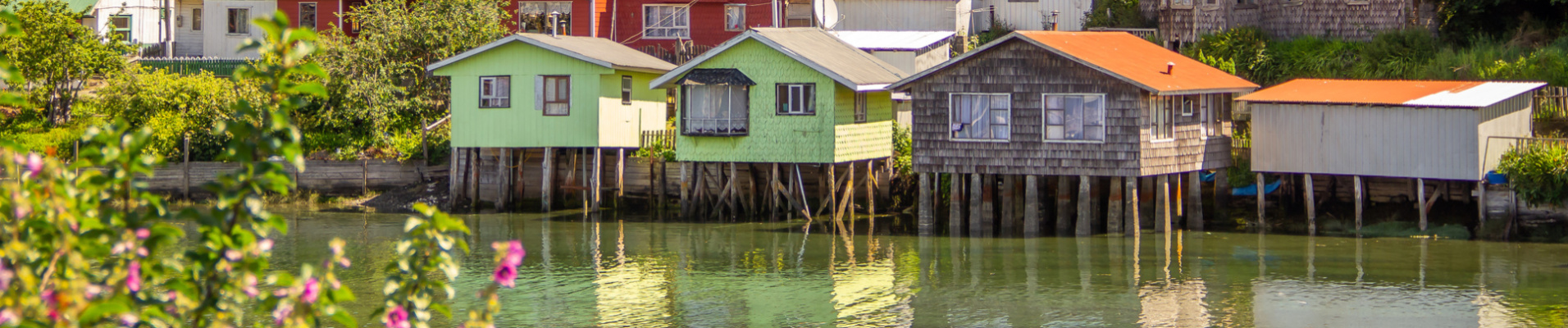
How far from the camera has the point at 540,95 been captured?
122 ft

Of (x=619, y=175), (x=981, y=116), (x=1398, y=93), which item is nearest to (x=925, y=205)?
(x=981, y=116)

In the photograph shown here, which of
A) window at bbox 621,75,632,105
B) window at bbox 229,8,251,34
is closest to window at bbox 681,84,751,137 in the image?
window at bbox 621,75,632,105

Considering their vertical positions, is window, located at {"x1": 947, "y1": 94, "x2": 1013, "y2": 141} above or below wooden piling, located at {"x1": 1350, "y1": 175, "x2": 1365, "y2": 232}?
above

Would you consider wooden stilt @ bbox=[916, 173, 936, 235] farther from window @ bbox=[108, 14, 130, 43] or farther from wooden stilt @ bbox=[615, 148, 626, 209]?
window @ bbox=[108, 14, 130, 43]

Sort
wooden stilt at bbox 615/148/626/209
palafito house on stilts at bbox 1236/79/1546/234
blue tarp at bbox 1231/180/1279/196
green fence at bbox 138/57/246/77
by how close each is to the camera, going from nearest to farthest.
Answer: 1. palafito house on stilts at bbox 1236/79/1546/234
2. blue tarp at bbox 1231/180/1279/196
3. wooden stilt at bbox 615/148/626/209
4. green fence at bbox 138/57/246/77

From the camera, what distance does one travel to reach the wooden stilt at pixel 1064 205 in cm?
3133

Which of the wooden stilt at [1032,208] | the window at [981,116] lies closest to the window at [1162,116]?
the wooden stilt at [1032,208]

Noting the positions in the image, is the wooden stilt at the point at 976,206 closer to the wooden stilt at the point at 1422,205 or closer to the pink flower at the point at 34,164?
the wooden stilt at the point at 1422,205

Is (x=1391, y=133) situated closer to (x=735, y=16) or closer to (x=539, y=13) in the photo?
(x=735, y=16)

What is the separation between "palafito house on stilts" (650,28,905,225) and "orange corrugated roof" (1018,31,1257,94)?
13.4ft

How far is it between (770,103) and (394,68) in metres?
11.9

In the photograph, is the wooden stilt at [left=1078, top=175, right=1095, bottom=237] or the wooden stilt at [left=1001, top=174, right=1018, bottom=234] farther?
the wooden stilt at [left=1001, top=174, right=1018, bottom=234]

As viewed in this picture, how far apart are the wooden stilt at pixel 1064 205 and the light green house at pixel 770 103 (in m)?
4.25

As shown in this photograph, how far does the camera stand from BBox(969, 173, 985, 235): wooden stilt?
31219 millimetres
